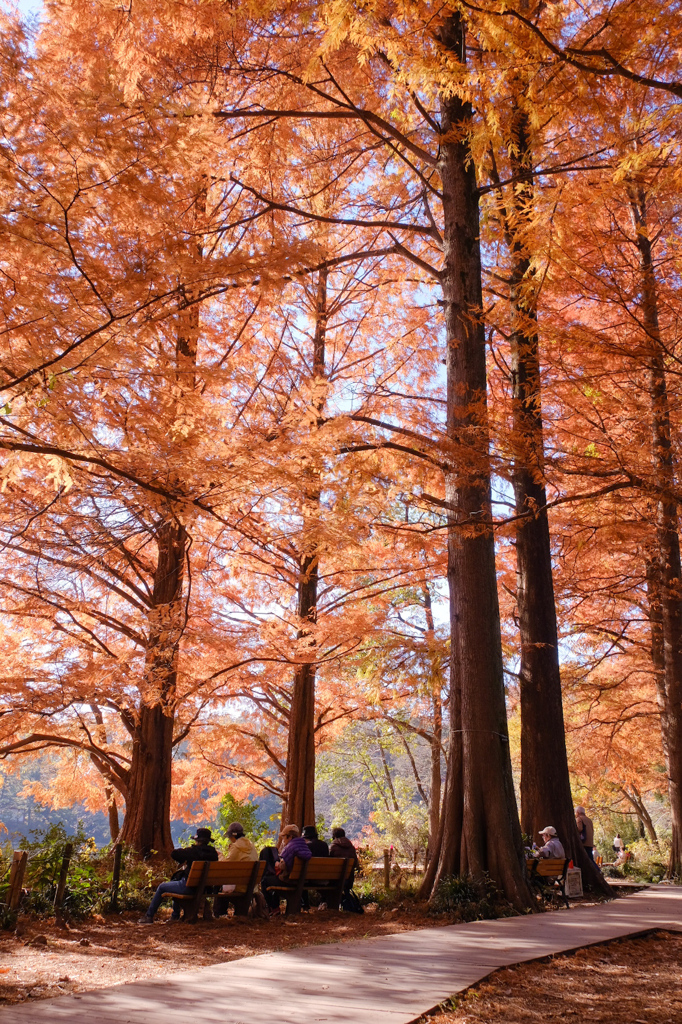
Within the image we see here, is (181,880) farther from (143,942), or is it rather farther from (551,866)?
(551,866)

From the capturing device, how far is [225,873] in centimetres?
784

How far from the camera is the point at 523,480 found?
1153cm

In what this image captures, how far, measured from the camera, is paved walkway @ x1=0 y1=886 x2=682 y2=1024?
3.57 metres

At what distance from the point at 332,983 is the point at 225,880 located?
12.9ft

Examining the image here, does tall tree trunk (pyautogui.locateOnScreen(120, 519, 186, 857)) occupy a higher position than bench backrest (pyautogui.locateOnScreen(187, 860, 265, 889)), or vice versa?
tall tree trunk (pyautogui.locateOnScreen(120, 519, 186, 857))

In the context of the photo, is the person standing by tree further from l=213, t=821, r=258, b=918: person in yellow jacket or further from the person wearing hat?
the person wearing hat

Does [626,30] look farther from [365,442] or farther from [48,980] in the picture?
[48,980]

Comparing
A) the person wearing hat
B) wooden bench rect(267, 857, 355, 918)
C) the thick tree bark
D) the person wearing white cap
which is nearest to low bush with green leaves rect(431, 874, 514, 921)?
wooden bench rect(267, 857, 355, 918)

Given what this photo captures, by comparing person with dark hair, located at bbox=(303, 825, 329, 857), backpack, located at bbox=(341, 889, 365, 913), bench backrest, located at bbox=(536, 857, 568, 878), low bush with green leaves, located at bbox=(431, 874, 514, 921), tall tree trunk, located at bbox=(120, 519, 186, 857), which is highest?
tall tree trunk, located at bbox=(120, 519, 186, 857)

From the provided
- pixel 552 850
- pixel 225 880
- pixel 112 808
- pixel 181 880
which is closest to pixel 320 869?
pixel 225 880

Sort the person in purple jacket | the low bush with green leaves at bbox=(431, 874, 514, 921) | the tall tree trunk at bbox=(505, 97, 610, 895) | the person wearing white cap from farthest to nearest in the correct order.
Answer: the tall tree trunk at bbox=(505, 97, 610, 895) → the person wearing white cap → the person in purple jacket → the low bush with green leaves at bbox=(431, 874, 514, 921)

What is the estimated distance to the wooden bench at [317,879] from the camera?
339 inches

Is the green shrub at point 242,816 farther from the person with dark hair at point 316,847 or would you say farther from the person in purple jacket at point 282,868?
the person in purple jacket at point 282,868

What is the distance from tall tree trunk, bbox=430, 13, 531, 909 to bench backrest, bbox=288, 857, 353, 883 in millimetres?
1307
